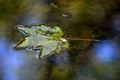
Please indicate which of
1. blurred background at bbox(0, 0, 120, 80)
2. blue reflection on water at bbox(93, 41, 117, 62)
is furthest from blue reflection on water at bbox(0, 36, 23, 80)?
blue reflection on water at bbox(93, 41, 117, 62)

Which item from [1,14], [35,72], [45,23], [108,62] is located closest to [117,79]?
[108,62]

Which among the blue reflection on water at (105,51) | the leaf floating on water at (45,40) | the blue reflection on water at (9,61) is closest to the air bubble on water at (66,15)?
the leaf floating on water at (45,40)

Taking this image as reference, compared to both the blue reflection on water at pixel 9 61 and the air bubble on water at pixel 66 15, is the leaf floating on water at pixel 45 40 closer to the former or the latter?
the blue reflection on water at pixel 9 61

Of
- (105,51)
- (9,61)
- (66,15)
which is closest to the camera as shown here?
(9,61)

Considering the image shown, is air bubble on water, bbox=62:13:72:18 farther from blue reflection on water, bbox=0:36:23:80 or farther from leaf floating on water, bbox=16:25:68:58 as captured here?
blue reflection on water, bbox=0:36:23:80

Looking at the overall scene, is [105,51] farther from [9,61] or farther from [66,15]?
[9,61]

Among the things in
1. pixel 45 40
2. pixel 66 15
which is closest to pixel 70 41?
pixel 45 40
